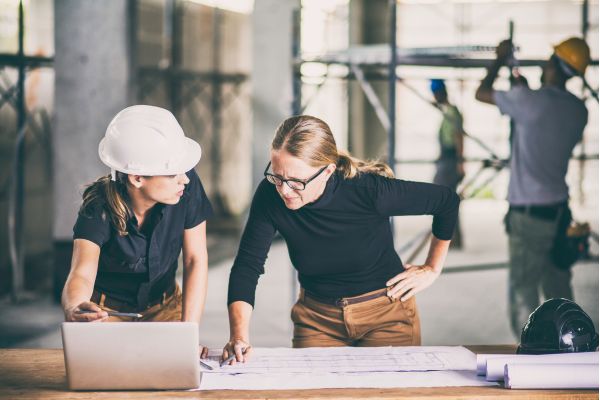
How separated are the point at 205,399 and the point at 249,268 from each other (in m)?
0.75

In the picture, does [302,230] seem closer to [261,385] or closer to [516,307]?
[261,385]

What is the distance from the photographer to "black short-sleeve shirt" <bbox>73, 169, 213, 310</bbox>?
112 inches

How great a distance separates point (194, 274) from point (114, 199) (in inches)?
16.4

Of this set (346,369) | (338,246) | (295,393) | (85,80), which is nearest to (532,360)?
(346,369)

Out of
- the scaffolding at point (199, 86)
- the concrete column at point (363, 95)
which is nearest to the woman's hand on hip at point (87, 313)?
the scaffolding at point (199, 86)

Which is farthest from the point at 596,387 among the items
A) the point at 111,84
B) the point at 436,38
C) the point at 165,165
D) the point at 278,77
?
the point at 436,38

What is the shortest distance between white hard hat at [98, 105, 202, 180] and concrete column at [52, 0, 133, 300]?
4.03 m

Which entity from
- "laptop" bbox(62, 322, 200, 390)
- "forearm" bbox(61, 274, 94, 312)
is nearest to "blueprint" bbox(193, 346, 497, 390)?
"laptop" bbox(62, 322, 200, 390)

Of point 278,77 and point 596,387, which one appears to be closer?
point 596,387

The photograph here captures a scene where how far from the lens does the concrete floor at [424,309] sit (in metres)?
6.12

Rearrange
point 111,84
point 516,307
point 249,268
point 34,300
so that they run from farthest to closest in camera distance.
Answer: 1. point 34,300
2. point 111,84
3. point 516,307
4. point 249,268

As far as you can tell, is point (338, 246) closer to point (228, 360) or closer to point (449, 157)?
point (228, 360)

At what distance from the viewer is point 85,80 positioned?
6.62 meters

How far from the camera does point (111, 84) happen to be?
6633 mm
